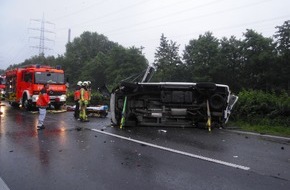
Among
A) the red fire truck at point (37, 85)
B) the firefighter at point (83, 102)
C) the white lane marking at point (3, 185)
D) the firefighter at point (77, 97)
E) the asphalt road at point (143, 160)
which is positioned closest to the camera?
the white lane marking at point (3, 185)

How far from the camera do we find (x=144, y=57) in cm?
7775

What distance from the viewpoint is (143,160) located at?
6566mm

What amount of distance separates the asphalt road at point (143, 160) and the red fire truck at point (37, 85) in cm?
917

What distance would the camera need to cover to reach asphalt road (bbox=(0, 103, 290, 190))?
5.14 m

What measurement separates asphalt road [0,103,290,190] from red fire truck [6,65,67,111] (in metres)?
9.17

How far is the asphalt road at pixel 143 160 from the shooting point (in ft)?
16.9

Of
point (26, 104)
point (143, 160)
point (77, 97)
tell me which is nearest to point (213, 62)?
point (26, 104)

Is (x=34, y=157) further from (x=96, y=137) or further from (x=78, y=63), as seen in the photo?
(x=78, y=63)

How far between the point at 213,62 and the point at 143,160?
5961 cm

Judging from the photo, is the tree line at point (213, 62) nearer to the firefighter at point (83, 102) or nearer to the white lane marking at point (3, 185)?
the firefighter at point (83, 102)

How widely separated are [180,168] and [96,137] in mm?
3892

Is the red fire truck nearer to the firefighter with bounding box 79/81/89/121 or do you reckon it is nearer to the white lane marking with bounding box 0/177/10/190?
the firefighter with bounding box 79/81/89/121

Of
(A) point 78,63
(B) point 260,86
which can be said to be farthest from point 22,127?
(A) point 78,63

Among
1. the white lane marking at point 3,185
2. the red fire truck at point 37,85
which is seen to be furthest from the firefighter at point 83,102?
the white lane marking at point 3,185
